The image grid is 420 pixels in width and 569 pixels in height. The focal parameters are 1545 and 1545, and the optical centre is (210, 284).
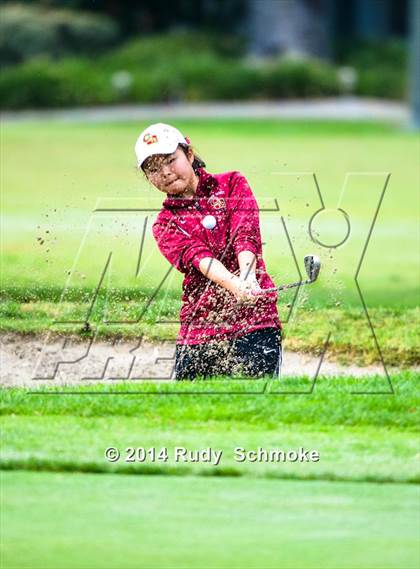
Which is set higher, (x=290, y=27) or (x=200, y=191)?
(x=290, y=27)

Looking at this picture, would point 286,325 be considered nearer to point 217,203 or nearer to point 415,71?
point 217,203

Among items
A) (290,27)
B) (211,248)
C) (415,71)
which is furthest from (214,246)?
(290,27)

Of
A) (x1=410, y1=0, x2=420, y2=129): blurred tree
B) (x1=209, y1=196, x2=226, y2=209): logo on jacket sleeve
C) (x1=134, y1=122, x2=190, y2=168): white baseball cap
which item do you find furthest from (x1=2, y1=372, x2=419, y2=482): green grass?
(x1=410, y1=0, x2=420, y2=129): blurred tree

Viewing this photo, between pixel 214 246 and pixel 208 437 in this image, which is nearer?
pixel 208 437

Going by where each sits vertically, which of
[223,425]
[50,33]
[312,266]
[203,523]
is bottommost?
[203,523]

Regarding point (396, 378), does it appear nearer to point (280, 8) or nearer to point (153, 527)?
point (153, 527)

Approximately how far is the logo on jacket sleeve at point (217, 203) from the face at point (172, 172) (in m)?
0.10

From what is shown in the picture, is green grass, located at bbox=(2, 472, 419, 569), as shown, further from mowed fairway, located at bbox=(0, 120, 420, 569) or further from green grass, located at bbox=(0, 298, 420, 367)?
green grass, located at bbox=(0, 298, 420, 367)

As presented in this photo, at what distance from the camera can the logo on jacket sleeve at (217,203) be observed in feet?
24.0

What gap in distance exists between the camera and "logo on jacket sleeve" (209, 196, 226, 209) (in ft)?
24.0

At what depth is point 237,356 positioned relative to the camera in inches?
299

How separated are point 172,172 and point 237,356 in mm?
991

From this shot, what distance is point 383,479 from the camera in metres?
5.55

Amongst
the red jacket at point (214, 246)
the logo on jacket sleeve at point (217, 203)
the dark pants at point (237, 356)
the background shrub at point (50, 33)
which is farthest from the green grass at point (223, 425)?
the background shrub at point (50, 33)
